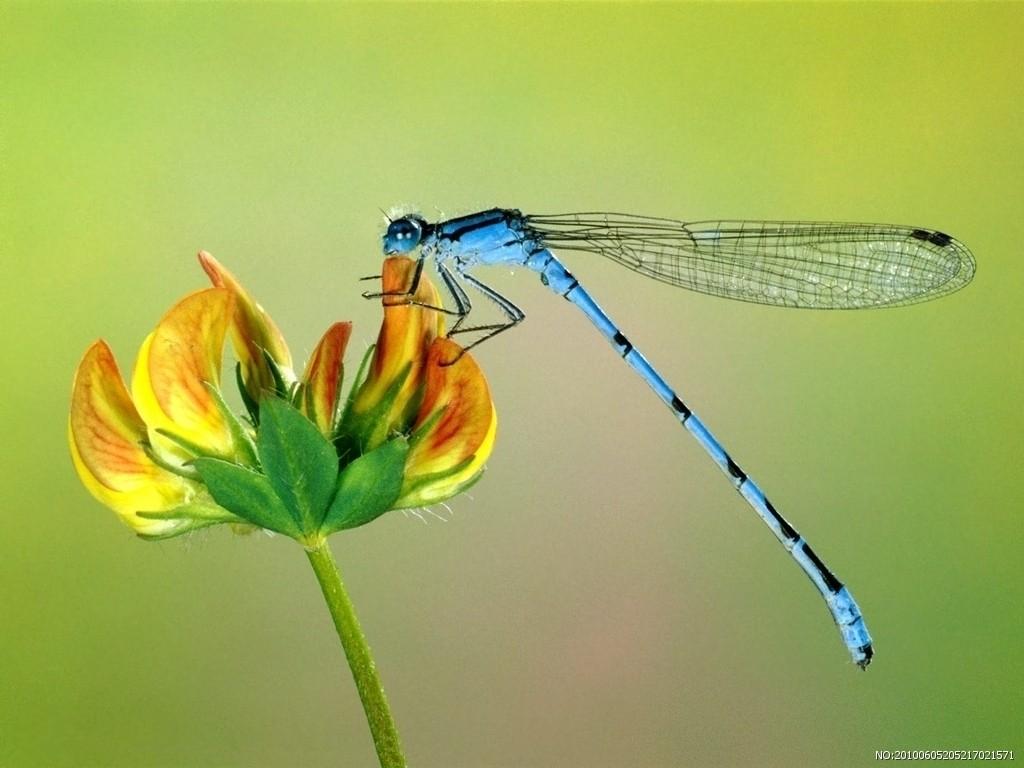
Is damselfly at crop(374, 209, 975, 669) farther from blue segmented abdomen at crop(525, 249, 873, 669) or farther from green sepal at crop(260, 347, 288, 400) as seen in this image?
green sepal at crop(260, 347, 288, 400)

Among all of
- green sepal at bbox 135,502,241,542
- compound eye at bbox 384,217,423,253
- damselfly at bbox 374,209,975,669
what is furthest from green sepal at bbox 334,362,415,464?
damselfly at bbox 374,209,975,669

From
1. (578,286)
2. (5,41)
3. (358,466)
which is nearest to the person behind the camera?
(358,466)

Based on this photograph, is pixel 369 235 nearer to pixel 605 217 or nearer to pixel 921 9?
pixel 605 217

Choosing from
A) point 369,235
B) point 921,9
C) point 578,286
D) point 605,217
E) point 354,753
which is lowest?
point 354,753

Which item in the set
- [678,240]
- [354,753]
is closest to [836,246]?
[678,240]

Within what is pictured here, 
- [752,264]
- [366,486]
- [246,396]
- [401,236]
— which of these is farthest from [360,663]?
[752,264]

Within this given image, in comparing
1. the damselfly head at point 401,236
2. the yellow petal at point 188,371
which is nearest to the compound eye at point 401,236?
the damselfly head at point 401,236
